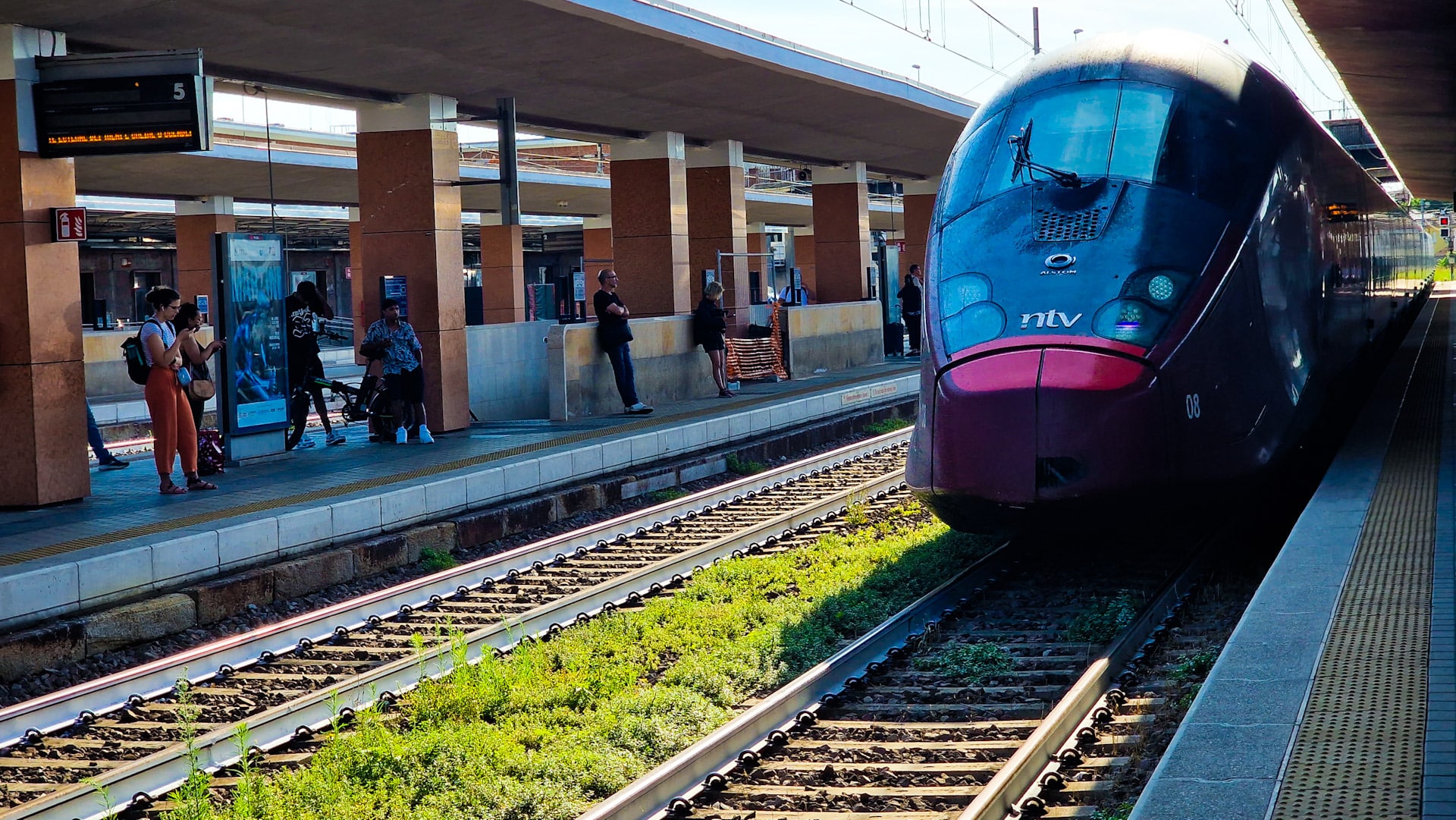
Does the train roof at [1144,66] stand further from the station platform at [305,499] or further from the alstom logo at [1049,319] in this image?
the station platform at [305,499]

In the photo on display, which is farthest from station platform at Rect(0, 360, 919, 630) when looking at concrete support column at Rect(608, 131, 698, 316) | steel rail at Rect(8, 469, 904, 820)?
concrete support column at Rect(608, 131, 698, 316)

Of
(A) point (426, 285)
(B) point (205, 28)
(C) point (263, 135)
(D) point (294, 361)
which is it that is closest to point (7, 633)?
(B) point (205, 28)

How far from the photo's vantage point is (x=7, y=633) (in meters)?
8.12

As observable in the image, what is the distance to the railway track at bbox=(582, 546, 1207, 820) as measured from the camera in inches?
207

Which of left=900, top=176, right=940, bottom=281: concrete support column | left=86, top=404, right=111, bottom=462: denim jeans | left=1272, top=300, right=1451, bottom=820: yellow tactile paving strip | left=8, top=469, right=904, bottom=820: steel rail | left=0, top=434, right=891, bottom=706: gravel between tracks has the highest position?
left=900, top=176, right=940, bottom=281: concrete support column

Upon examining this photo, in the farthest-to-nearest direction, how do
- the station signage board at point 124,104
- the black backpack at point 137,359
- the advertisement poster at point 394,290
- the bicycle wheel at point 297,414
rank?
the advertisement poster at point 394,290 < the bicycle wheel at point 297,414 < the black backpack at point 137,359 < the station signage board at point 124,104

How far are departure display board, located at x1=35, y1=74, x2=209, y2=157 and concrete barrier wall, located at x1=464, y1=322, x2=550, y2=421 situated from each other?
242 inches

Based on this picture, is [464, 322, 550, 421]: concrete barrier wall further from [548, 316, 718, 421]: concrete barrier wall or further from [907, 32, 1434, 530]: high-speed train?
[907, 32, 1434, 530]: high-speed train

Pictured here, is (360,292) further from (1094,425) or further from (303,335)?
(1094,425)

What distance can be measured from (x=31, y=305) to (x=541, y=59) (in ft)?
20.6

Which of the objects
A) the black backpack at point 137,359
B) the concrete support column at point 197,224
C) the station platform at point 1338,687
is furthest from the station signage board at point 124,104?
the concrete support column at point 197,224

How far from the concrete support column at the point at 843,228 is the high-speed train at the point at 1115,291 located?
61.5 feet

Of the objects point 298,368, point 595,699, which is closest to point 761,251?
point 298,368

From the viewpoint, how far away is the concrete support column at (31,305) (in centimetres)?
1109
